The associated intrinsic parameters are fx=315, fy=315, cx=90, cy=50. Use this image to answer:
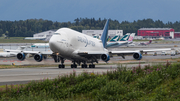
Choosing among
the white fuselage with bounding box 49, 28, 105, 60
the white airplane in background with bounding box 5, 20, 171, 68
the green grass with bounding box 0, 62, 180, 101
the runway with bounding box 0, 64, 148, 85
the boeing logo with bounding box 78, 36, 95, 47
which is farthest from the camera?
the boeing logo with bounding box 78, 36, 95, 47

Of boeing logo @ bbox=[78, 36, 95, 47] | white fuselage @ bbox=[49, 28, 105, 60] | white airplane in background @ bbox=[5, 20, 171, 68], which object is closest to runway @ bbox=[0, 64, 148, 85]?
white fuselage @ bbox=[49, 28, 105, 60]

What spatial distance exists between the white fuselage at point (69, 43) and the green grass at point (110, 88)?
635 inches

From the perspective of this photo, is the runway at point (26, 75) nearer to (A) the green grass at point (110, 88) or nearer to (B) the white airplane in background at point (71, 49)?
(A) the green grass at point (110, 88)

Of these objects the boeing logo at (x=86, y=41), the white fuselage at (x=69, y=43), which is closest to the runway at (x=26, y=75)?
the white fuselage at (x=69, y=43)

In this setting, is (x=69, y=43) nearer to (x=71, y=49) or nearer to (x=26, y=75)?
(x=71, y=49)

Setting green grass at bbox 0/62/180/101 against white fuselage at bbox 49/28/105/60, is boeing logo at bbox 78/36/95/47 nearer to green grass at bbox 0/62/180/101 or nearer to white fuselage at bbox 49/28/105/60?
white fuselage at bbox 49/28/105/60

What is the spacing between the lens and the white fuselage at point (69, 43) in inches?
1521

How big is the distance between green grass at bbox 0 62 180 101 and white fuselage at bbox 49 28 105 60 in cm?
1614

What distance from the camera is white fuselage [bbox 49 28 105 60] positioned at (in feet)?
127

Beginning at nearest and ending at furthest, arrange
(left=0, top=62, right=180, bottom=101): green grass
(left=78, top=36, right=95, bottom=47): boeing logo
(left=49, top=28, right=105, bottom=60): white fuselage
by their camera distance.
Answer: (left=0, top=62, right=180, bottom=101): green grass, (left=49, top=28, right=105, bottom=60): white fuselage, (left=78, top=36, right=95, bottom=47): boeing logo

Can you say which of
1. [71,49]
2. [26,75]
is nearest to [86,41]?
[71,49]

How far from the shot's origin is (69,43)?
40469 mm

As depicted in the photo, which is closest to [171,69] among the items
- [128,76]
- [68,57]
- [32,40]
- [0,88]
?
[128,76]

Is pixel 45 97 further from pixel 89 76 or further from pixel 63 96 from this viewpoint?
pixel 89 76
